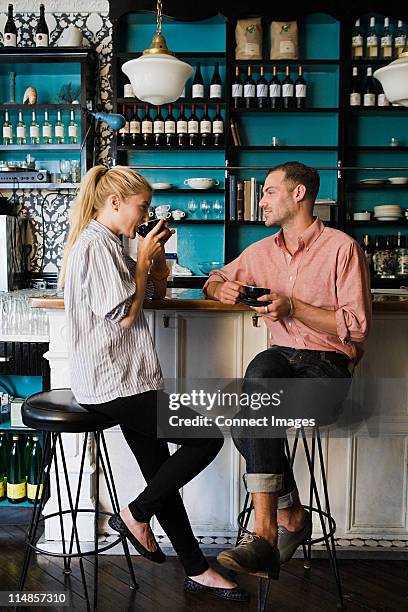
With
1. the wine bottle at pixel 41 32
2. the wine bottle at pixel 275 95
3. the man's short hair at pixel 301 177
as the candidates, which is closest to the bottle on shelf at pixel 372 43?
the wine bottle at pixel 275 95

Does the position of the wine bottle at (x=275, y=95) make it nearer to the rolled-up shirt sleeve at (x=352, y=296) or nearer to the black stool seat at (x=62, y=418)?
the rolled-up shirt sleeve at (x=352, y=296)

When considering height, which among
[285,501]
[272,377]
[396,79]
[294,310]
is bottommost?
[285,501]

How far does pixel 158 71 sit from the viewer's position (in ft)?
9.69

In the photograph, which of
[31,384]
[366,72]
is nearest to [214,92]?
[366,72]

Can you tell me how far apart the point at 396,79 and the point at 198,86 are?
2.57 meters

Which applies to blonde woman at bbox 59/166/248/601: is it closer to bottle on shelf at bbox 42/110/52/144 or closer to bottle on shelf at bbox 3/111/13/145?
bottle on shelf at bbox 42/110/52/144

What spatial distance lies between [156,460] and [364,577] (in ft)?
3.26

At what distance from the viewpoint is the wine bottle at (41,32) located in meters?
5.20

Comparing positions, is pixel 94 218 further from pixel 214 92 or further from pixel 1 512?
pixel 214 92

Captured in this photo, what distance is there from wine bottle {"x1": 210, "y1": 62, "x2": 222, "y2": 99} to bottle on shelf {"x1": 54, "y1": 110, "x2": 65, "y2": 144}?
1150 millimetres

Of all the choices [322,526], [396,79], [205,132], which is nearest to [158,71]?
[396,79]

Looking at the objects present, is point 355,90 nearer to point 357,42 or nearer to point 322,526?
point 357,42

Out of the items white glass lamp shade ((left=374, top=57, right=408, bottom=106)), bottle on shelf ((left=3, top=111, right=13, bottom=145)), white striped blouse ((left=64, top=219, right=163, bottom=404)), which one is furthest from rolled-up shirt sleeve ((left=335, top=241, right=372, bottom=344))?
bottle on shelf ((left=3, top=111, right=13, bottom=145))

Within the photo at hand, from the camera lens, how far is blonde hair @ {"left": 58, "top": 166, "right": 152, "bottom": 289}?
7.46ft
